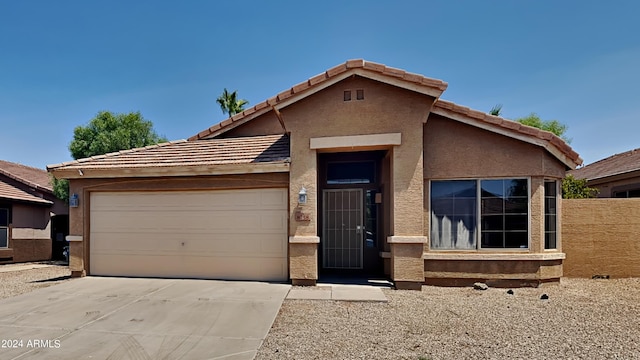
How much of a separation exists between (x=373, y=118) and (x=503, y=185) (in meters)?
3.92

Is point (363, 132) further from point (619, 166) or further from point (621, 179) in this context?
point (619, 166)

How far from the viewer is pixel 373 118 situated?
27.7ft

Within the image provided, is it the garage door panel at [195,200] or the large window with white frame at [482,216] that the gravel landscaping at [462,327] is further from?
the garage door panel at [195,200]

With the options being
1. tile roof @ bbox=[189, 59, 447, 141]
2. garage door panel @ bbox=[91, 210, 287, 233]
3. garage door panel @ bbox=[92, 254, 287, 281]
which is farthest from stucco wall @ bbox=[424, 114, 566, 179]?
garage door panel @ bbox=[92, 254, 287, 281]

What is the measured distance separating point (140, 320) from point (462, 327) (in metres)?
5.82

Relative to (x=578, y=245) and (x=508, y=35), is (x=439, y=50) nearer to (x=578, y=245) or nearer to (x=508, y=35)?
(x=508, y=35)

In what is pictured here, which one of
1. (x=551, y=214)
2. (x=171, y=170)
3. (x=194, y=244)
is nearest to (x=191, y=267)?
(x=194, y=244)

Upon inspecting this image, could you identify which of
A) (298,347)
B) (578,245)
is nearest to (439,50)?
(578,245)

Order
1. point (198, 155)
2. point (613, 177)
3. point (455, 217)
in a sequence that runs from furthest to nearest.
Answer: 1. point (613, 177)
2. point (198, 155)
3. point (455, 217)

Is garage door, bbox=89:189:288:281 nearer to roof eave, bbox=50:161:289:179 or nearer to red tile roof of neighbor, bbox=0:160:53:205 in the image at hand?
roof eave, bbox=50:161:289:179

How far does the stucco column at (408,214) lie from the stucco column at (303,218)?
200 cm

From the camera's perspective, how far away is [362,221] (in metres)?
10.3

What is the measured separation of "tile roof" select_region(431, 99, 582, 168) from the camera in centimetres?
839

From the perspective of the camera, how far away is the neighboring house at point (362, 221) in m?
8.34
